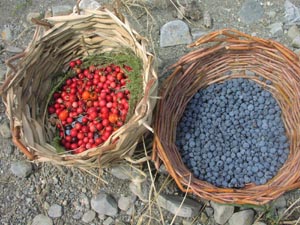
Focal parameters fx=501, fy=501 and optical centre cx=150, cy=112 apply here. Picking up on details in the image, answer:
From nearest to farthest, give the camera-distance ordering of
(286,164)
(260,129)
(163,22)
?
1. (286,164)
2. (260,129)
3. (163,22)

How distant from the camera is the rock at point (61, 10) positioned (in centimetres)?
233

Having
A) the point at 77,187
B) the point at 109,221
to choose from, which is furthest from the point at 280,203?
the point at 77,187

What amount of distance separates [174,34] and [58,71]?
22.1 inches

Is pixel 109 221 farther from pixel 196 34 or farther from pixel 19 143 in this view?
pixel 196 34

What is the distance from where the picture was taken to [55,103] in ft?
6.43

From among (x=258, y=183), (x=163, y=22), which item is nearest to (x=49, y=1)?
(x=163, y=22)

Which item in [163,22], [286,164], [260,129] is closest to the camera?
[286,164]

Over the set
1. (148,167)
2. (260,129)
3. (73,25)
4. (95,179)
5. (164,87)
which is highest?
(73,25)

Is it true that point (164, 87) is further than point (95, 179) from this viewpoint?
No

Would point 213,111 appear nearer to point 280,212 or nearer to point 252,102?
point 252,102

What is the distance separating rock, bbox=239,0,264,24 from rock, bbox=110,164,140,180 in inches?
35.3

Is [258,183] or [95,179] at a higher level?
[258,183]

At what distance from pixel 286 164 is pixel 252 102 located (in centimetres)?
30

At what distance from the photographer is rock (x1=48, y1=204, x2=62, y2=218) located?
1.91 meters
